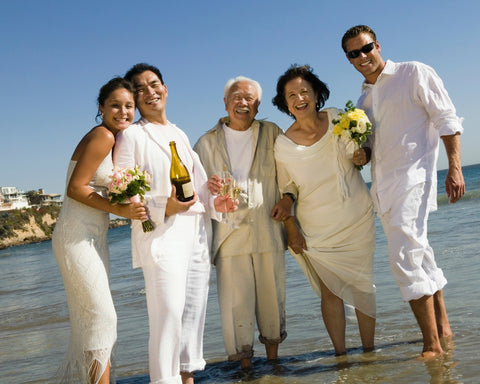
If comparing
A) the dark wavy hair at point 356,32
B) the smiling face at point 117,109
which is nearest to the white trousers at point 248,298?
the smiling face at point 117,109

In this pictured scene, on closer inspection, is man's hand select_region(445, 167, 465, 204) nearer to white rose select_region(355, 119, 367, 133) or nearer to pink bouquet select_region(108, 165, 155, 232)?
white rose select_region(355, 119, 367, 133)

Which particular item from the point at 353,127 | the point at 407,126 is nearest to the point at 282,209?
the point at 353,127

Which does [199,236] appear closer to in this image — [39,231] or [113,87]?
[113,87]

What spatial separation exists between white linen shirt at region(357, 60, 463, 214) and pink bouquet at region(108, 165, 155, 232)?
2.14m

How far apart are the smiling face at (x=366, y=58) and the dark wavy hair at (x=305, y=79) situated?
40cm

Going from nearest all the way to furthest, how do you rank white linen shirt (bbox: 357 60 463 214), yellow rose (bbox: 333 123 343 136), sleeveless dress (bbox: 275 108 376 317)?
white linen shirt (bbox: 357 60 463 214), yellow rose (bbox: 333 123 343 136), sleeveless dress (bbox: 275 108 376 317)

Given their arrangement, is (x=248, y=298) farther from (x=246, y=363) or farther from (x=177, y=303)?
(x=177, y=303)

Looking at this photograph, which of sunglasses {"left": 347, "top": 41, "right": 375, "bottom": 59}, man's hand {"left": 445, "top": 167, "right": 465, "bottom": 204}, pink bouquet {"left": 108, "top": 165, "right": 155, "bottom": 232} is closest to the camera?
pink bouquet {"left": 108, "top": 165, "right": 155, "bottom": 232}

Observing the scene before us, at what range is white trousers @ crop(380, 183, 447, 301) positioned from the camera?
179 inches

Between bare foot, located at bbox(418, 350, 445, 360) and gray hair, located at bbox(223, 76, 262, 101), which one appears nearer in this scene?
bare foot, located at bbox(418, 350, 445, 360)

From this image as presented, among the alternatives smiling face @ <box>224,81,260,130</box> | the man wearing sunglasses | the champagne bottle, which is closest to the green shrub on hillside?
smiling face @ <box>224,81,260,130</box>

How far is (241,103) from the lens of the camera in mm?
5168

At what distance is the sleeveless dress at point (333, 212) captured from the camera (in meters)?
5.05

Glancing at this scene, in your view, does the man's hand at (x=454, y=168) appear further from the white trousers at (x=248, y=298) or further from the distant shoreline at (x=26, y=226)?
the distant shoreline at (x=26, y=226)
